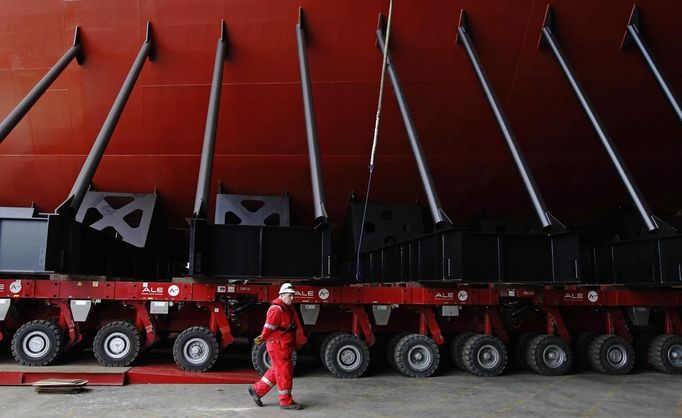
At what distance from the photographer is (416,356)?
28.1 feet

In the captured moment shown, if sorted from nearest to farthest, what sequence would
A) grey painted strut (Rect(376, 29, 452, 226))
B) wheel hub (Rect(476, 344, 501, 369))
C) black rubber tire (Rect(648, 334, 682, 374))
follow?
grey painted strut (Rect(376, 29, 452, 226)) < wheel hub (Rect(476, 344, 501, 369)) < black rubber tire (Rect(648, 334, 682, 374))

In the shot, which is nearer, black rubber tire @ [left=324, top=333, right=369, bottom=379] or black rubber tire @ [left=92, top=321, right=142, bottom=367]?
black rubber tire @ [left=92, top=321, right=142, bottom=367]

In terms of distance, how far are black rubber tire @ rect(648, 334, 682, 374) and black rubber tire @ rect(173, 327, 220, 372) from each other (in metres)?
7.92

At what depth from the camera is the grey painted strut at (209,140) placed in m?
7.56

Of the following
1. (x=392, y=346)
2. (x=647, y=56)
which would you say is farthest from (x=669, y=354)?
(x=647, y=56)

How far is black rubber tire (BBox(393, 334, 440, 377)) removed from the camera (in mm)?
8492

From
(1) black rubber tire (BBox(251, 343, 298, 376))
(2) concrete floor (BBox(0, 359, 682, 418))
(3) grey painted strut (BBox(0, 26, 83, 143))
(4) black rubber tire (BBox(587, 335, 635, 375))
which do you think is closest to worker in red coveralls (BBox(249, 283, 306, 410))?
(2) concrete floor (BBox(0, 359, 682, 418))

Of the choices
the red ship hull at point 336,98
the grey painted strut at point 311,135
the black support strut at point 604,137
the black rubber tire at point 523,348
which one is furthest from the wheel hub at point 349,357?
the black support strut at point 604,137

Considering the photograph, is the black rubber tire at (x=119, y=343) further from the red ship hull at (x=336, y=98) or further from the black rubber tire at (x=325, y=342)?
the red ship hull at (x=336, y=98)

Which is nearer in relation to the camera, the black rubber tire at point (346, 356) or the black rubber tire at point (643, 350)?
the black rubber tire at point (346, 356)

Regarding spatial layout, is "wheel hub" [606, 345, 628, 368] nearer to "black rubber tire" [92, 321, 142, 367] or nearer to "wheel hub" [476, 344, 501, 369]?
"wheel hub" [476, 344, 501, 369]

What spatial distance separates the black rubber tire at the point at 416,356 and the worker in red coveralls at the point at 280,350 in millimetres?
2558

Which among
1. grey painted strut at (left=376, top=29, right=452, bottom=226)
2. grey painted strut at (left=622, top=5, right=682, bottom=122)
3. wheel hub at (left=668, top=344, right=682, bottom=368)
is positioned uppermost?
grey painted strut at (left=622, top=5, right=682, bottom=122)

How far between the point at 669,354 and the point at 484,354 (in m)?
3.66
